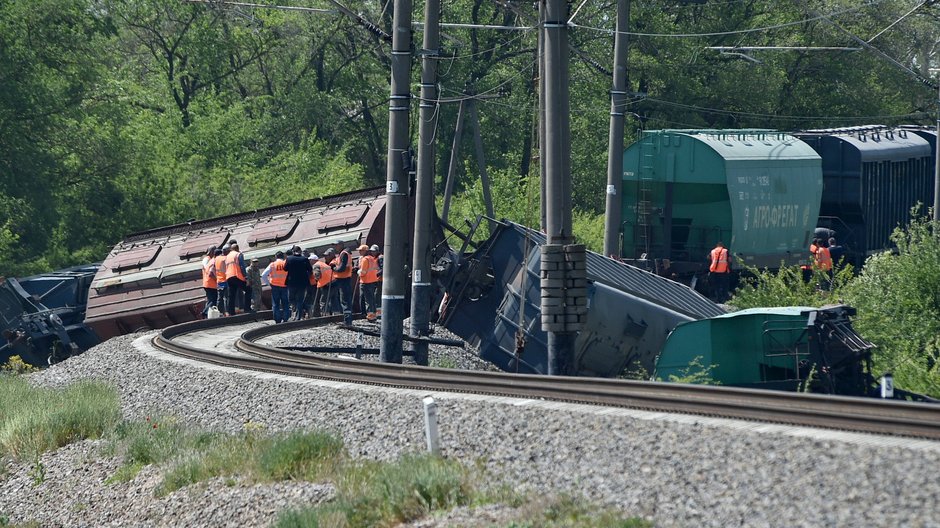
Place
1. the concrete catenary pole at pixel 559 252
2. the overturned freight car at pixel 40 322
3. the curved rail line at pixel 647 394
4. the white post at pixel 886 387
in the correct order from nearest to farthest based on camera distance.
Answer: the curved rail line at pixel 647 394, the white post at pixel 886 387, the concrete catenary pole at pixel 559 252, the overturned freight car at pixel 40 322

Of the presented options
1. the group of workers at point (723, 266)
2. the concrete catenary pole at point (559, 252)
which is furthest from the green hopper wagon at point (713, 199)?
the concrete catenary pole at point (559, 252)

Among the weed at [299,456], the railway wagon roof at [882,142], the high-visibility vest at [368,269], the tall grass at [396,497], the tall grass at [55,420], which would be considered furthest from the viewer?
the railway wagon roof at [882,142]

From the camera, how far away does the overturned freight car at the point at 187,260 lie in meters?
26.7

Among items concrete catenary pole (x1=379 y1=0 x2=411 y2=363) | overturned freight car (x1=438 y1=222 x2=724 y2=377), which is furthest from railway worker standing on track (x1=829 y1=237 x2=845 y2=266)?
concrete catenary pole (x1=379 y1=0 x2=411 y2=363)

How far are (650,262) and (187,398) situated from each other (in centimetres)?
1622

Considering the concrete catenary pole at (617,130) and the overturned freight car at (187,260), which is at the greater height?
the concrete catenary pole at (617,130)

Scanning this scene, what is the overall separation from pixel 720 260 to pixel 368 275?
8.13 meters

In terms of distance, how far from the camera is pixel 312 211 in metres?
27.6

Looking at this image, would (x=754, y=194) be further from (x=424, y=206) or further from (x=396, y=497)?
(x=396, y=497)

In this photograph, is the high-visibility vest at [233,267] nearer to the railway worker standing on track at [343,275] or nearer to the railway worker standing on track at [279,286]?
the railway worker standing on track at [279,286]

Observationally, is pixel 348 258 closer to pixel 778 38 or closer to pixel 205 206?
pixel 205 206

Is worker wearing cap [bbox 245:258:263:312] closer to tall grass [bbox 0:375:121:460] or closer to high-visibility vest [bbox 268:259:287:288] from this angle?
high-visibility vest [bbox 268:259:287:288]

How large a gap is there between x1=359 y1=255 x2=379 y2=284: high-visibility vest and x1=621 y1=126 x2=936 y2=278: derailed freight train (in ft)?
22.2

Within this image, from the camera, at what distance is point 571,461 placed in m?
9.43
